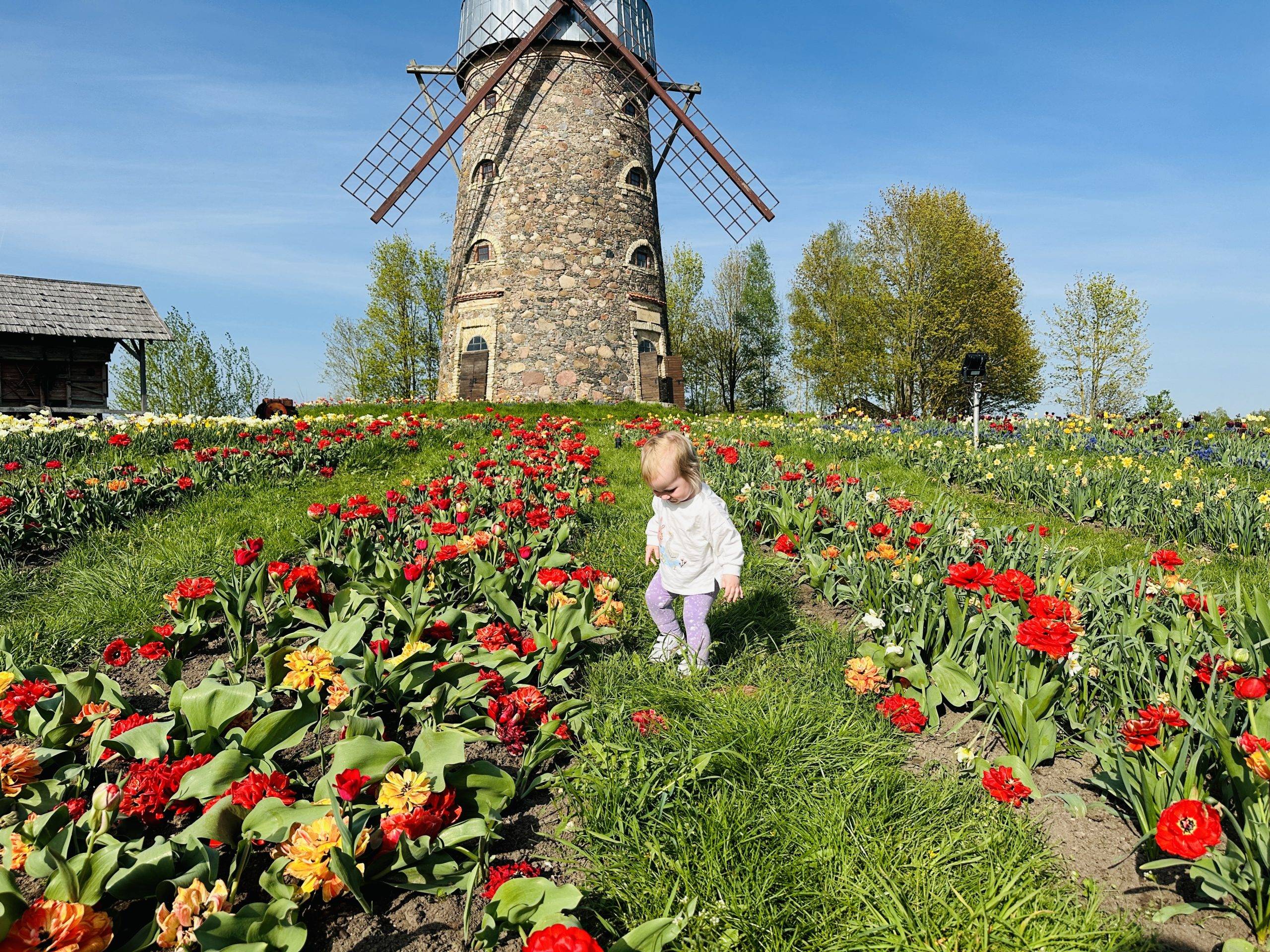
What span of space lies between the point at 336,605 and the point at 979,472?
21.5 feet

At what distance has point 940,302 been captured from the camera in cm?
2738

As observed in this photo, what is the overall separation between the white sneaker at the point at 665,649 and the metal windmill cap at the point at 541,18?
18386 millimetres

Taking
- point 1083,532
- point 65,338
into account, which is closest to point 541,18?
point 65,338

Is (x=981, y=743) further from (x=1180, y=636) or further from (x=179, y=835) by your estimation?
(x=179, y=835)

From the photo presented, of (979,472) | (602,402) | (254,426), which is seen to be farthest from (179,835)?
(602,402)

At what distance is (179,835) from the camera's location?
1.82 m

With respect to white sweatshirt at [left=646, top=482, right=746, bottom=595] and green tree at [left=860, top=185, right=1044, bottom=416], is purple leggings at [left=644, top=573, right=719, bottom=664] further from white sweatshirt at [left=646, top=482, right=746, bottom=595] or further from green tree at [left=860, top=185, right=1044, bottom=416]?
green tree at [left=860, top=185, right=1044, bottom=416]

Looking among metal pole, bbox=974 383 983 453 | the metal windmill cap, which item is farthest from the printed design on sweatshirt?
the metal windmill cap

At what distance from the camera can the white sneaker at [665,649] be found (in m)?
3.31

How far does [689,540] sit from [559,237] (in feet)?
51.4

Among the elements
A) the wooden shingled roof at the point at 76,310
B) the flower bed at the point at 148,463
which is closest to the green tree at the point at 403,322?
the wooden shingled roof at the point at 76,310

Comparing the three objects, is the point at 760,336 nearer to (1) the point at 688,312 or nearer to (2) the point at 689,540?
(1) the point at 688,312

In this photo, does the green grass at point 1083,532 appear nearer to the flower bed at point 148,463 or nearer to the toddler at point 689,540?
the toddler at point 689,540

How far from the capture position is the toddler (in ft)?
10.8
